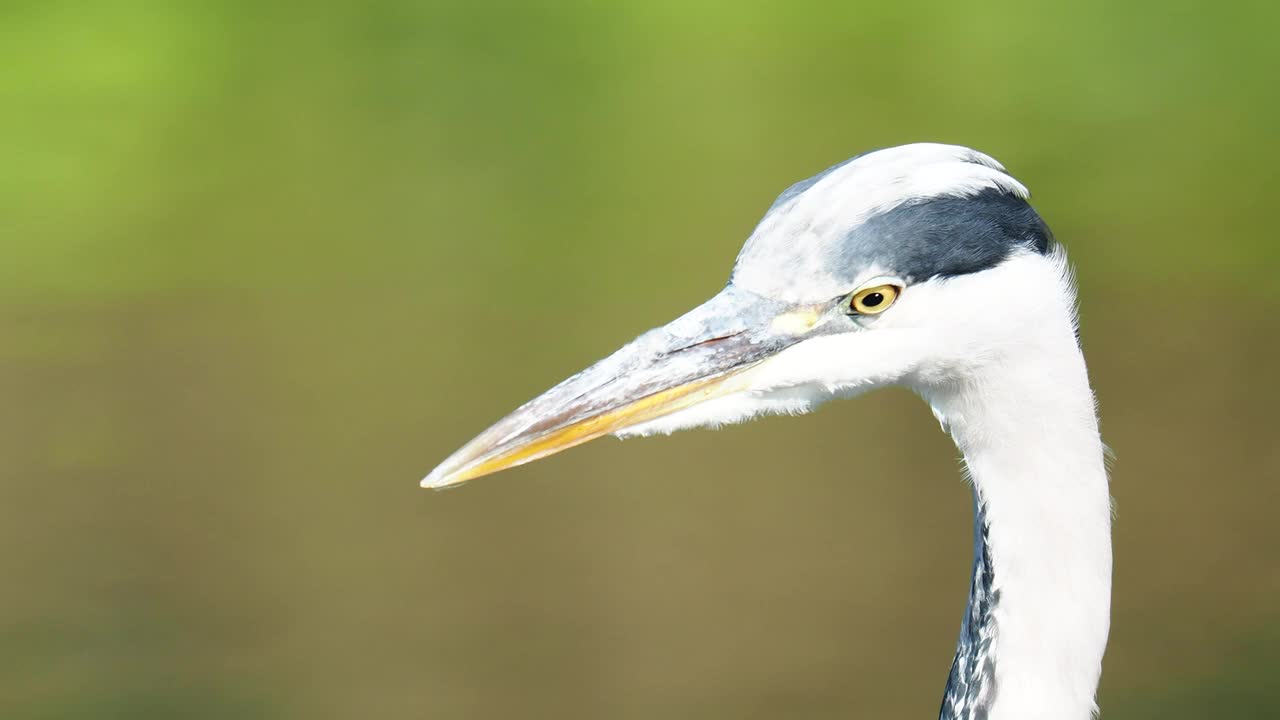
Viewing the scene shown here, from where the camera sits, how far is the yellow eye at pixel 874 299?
2.26 m

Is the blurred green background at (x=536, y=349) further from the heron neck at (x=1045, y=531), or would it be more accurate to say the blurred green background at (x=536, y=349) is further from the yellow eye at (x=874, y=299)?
the yellow eye at (x=874, y=299)

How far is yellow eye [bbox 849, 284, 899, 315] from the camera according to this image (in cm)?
226

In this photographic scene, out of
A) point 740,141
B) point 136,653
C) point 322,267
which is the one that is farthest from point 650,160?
point 136,653

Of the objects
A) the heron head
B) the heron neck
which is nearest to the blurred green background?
the heron neck

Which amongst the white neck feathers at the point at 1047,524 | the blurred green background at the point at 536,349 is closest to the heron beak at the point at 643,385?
the white neck feathers at the point at 1047,524

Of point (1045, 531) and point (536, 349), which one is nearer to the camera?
point (1045, 531)

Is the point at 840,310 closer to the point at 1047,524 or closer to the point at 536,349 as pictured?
the point at 1047,524

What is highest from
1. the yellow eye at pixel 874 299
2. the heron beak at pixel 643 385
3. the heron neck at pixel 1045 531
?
the yellow eye at pixel 874 299

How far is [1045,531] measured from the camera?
2.21 metres

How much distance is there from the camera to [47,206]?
22.6 ft

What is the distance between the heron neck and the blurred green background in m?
2.06

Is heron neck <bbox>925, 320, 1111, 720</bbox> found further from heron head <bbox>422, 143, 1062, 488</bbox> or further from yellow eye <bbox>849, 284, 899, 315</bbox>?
yellow eye <bbox>849, 284, 899, 315</bbox>

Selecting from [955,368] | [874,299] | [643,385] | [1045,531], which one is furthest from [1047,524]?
[643,385]

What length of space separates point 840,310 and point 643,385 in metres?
0.33
